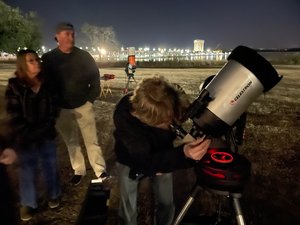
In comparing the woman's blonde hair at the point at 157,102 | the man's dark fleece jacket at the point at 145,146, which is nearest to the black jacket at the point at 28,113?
the man's dark fleece jacket at the point at 145,146

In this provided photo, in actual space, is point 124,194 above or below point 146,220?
above

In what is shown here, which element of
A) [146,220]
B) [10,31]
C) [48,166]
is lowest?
[146,220]

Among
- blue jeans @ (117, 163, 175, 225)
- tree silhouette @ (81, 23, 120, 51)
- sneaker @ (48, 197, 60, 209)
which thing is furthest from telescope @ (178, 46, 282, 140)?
tree silhouette @ (81, 23, 120, 51)

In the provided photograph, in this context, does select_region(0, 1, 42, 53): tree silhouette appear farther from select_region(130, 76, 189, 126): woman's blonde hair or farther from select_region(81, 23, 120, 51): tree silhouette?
select_region(81, 23, 120, 51): tree silhouette

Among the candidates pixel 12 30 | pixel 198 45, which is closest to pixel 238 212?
pixel 12 30

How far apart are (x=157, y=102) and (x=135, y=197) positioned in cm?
92

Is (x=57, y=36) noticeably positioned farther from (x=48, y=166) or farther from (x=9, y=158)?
(x=9, y=158)

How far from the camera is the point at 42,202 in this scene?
3.09 m

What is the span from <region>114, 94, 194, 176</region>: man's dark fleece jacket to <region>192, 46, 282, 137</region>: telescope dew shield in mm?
293

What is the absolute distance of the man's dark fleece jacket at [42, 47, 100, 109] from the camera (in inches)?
130

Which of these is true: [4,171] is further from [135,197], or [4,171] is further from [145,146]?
[145,146]

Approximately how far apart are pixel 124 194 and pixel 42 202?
1326 millimetres

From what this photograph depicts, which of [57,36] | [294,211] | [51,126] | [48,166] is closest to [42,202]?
[48,166]

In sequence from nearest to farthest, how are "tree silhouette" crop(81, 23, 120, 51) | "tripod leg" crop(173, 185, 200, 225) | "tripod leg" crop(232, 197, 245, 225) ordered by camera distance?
→ "tripod leg" crop(232, 197, 245, 225)
"tripod leg" crop(173, 185, 200, 225)
"tree silhouette" crop(81, 23, 120, 51)
